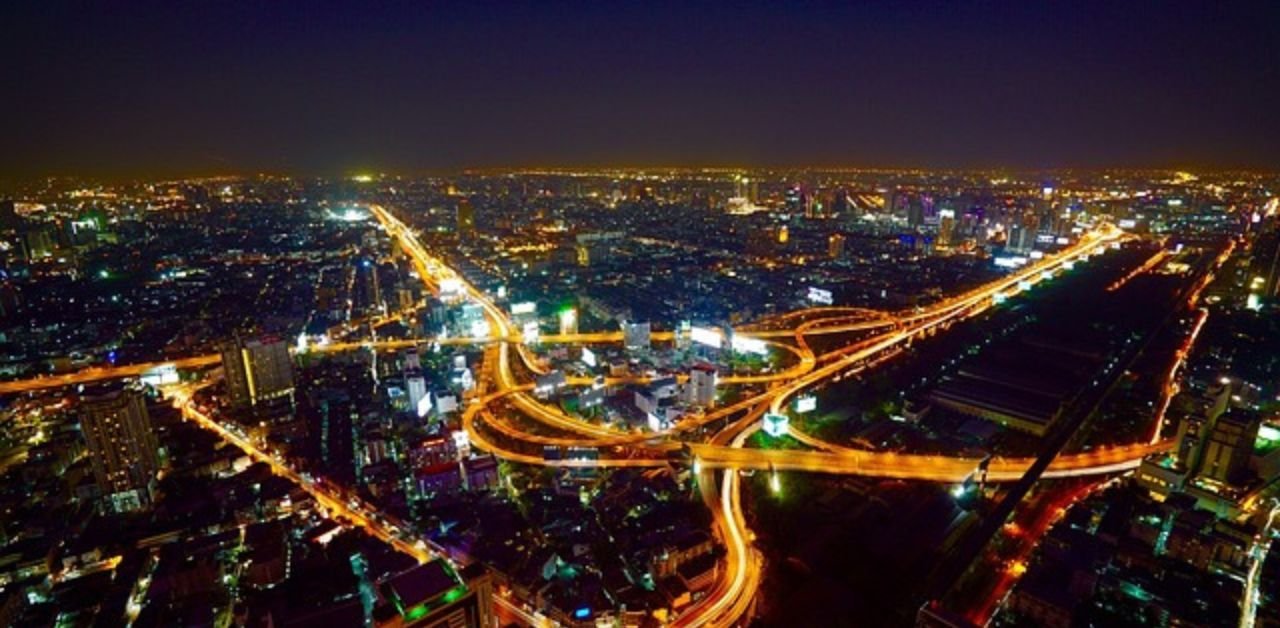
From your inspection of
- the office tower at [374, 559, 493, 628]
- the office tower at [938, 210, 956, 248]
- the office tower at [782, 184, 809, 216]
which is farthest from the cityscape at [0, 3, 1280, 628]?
the office tower at [782, 184, 809, 216]

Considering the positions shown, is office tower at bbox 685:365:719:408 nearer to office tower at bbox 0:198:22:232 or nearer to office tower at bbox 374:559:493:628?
office tower at bbox 374:559:493:628

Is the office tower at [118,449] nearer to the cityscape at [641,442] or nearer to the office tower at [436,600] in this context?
the cityscape at [641,442]

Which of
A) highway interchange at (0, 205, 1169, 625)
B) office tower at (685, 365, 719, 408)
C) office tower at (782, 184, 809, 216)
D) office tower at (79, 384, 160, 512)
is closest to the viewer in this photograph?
highway interchange at (0, 205, 1169, 625)

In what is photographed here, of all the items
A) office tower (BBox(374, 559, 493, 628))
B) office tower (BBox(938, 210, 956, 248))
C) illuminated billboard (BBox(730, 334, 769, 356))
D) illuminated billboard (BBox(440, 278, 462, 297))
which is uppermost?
office tower (BBox(938, 210, 956, 248))

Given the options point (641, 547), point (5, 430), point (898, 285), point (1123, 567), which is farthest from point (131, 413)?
point (898, 285)

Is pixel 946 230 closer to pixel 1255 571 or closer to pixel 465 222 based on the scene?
pixel 465 222

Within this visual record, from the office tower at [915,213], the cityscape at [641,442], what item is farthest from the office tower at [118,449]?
the office tower at [915,213]

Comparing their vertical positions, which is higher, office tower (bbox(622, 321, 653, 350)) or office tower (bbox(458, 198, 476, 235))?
office tower (bbox(458, 198, 476, 235))
